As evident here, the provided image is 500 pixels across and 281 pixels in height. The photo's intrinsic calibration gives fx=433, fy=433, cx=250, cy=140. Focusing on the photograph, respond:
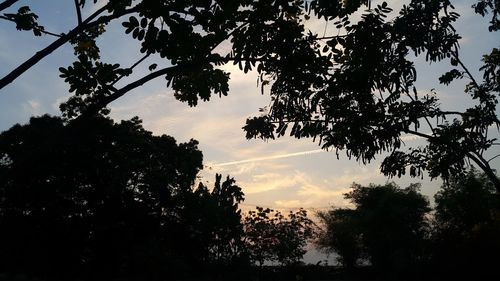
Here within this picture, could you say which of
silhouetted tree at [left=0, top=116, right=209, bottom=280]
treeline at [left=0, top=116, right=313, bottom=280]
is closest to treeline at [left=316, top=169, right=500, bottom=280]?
treeline at [left=0, top=116, right=313, bottom=280]

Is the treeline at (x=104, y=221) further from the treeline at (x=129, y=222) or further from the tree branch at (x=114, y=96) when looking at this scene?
the tree branch at (x=114, y=96)

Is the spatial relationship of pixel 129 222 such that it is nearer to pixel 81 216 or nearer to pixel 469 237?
pixel 81 216

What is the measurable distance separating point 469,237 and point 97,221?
2144cm

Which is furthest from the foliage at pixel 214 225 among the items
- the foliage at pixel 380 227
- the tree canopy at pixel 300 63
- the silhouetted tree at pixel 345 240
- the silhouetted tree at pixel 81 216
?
the silhouetted tree at pixel 345 240

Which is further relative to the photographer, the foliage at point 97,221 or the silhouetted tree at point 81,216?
the silhouetted tree at point 81,216

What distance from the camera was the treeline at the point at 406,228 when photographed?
1164 inches

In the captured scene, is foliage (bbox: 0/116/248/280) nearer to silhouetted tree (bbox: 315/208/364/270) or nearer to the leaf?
the leaf

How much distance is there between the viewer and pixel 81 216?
81.1ft

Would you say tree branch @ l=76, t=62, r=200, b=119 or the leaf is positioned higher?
the leaf

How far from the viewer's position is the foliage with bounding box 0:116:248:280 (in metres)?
22.4

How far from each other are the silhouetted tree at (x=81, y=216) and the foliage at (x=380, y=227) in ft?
62.2

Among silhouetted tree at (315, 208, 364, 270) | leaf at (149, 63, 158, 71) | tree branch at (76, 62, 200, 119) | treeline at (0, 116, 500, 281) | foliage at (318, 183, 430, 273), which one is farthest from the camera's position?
silhouetted tree at (315, 208, 364, 270)

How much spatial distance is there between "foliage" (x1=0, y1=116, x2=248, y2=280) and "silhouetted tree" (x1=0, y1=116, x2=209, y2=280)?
53 mm

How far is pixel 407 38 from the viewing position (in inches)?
322
